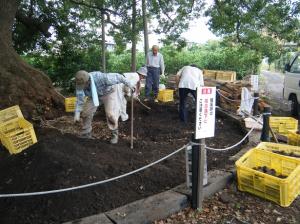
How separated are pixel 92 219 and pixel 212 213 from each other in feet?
4.71

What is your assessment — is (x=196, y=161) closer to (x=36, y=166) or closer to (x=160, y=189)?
(x=160, y=189)

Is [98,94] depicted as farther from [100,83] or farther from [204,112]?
[204,112]

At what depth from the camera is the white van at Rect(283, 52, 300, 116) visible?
31.2ft

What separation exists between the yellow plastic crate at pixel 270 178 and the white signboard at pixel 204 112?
3.03ft

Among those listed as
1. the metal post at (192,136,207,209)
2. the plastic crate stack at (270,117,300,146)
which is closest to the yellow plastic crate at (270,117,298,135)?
the plastic crate stack at (270,117,300,146)

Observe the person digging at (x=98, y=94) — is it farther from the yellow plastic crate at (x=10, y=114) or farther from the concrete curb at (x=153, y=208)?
the concrete curb at (x=153, y=208)

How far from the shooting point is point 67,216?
142 inches

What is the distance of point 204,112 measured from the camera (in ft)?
12.7

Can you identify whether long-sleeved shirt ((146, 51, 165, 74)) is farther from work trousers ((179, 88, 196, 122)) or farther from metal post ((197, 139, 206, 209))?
metal post ((197, 139, 206, 209))

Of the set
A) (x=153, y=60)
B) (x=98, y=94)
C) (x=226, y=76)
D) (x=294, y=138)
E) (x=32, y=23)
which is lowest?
(x=294, y=138)

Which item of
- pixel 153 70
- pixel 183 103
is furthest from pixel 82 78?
pixel 153 70

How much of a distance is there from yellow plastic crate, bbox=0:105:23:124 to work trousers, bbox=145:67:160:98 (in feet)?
17.1

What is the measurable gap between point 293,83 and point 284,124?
288 centimetres

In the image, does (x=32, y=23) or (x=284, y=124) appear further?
(x=32, y=23)
